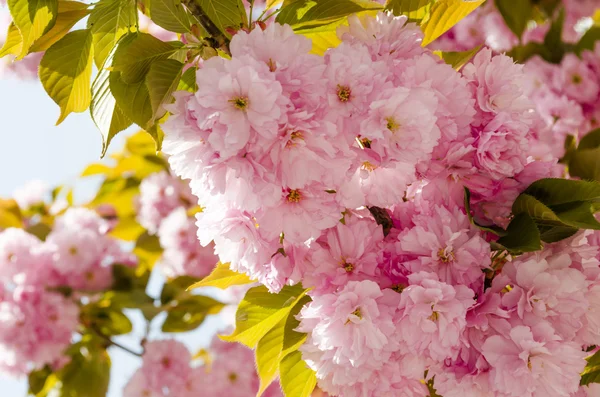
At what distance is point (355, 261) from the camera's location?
0.84 metres

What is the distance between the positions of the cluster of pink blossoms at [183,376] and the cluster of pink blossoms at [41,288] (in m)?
0.27

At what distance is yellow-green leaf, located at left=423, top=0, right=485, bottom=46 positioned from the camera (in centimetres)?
95

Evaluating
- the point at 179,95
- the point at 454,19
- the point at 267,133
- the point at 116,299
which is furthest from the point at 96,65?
the point at 116,299

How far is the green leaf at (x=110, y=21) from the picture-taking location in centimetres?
92

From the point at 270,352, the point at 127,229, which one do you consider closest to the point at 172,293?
the point at 127,229

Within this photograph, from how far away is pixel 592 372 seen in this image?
0.98 m

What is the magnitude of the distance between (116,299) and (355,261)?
1610mm

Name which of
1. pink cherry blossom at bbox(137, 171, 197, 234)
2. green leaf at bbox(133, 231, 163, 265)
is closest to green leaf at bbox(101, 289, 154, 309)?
green leaf at bbox(133, 231, 163, 265)

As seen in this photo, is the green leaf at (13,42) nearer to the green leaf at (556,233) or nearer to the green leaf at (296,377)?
the green leaf at (296,377)

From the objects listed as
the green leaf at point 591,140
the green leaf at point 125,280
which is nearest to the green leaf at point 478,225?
the green leaf at point 591,140

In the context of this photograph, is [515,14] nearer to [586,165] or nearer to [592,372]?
[586,165]

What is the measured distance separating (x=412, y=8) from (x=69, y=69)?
48 centimetres

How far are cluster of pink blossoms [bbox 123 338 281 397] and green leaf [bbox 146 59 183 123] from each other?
1.47 metres

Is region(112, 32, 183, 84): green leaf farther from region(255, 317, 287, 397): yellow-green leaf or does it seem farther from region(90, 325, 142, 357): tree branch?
region(90, 325, 142, 357): tree branch
